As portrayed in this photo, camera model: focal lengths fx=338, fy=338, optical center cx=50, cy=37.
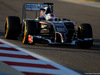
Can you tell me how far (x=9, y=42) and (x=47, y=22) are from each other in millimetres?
1502

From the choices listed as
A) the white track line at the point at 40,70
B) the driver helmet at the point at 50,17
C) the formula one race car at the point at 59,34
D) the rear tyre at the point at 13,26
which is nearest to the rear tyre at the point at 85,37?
the formula one race car at the point at 59,34

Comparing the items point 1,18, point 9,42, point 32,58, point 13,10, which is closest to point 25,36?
point 9,42

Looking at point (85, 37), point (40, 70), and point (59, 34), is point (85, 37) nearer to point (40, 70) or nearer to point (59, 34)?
point (59, 34)

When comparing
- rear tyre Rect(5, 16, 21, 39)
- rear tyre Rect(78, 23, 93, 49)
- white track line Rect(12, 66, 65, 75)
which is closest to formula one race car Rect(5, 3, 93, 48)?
rear tyre Rect(78, 23, 93, 49)

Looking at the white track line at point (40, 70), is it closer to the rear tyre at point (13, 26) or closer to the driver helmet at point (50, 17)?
the rear tyre at point (13, 26)

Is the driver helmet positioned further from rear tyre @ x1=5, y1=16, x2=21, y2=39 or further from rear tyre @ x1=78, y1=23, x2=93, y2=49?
rear tyre @ x1=78, y1=23, x2=93, y2=49

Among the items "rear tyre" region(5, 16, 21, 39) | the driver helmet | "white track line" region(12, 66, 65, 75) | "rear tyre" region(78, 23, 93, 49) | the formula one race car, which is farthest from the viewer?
the driver helmet

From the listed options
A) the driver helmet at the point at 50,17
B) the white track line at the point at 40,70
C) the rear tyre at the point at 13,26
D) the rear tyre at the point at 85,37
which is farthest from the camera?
the driver helmet at the point at 50,17


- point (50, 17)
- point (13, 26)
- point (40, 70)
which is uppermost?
point (50, 17)

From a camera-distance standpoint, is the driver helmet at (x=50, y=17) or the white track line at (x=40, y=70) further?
the driver helmet at (x=50, y=17)

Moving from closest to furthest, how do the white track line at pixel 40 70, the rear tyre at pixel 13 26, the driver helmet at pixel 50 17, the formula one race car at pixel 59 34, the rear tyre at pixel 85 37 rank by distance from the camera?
the white track line at pixel 40 70 → the formula one race car at pixel 59 34 → the rear tyre at pixel 85 37 → the rear tyre at pixel 13 26 → the driver helmet at pixel 50 17

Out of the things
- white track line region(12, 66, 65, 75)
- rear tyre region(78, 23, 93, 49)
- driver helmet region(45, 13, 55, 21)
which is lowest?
white track line region(12, 66, 65, 75)

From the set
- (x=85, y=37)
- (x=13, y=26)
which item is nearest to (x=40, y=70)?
(x=85, y=37)

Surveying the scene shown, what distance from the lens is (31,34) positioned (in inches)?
402
